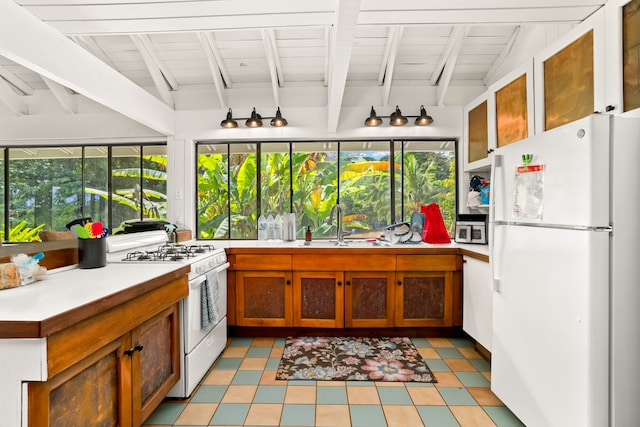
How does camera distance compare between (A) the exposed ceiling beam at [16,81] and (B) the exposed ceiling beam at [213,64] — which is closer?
(B) the exposed ceiling beam at [213,64]

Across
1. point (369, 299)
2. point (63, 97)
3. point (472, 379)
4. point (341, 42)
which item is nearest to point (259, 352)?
point (369, 299)

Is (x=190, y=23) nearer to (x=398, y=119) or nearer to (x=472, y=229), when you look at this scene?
(x=398, y=119)

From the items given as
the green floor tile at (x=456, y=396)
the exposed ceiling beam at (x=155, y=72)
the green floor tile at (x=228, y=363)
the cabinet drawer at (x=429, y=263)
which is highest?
the exposed ceiling beam at (x=155, y=72)

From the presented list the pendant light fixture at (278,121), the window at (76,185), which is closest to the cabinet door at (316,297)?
the pendant light fixture at (278,121)

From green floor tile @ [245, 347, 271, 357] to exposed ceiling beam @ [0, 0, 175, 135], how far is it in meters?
2.34

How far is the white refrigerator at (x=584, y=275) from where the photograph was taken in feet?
4.48

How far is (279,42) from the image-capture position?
10.3 ft

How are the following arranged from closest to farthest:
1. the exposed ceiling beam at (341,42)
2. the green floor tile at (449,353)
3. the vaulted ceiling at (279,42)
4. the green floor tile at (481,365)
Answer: the exposed ceiling beam at (341,42) < the vaulted ceiling at (279,42) < the green floor tile at (481,365) < the green floor tile at (449,353)

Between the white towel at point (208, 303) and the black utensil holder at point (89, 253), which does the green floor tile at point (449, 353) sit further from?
the black utensil holder at point (89, 253)

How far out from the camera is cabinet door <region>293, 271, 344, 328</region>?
122 inches

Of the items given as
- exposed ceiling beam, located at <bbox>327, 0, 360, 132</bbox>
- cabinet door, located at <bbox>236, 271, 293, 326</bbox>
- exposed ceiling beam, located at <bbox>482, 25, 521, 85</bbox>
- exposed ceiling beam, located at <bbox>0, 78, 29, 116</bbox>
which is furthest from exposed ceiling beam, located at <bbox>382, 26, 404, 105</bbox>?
exposed ceiling beam, located at <bbox>0, 78, 29, 116</bbox>

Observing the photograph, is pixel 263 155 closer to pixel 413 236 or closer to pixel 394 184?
pixel 394 184

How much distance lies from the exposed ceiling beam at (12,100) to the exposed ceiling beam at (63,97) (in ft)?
1.34

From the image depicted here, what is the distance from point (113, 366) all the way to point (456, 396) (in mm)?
2018
